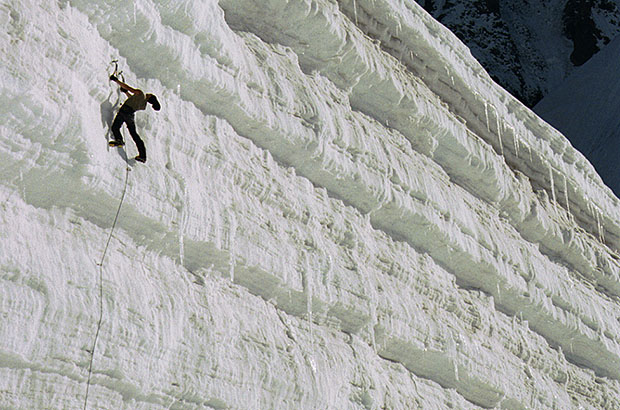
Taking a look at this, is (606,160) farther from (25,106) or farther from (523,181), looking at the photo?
(25,106)

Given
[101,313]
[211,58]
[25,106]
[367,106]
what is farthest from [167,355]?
[367,106]

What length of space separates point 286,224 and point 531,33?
14193 millimetres

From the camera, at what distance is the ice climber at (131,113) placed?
13.6 ft

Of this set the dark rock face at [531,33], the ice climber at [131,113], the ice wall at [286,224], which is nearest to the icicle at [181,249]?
the ice wall at [286,224]

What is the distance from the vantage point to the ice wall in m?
3.79

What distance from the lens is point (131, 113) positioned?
13.7 feet

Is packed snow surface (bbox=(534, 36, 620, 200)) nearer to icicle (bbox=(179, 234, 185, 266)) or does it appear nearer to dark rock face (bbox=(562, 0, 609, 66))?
dark rock face (bbox=(562, 0, 609, 66))

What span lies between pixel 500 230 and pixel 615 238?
2086 mm

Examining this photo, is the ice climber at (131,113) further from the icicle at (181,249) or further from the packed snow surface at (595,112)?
the packed snow surface at (595,112)

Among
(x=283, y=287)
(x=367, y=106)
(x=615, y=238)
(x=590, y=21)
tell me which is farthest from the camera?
(x=590, y=21)

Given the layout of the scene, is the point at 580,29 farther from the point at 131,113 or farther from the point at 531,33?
the point at 131,113

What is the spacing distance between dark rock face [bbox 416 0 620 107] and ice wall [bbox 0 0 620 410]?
30.3 ft

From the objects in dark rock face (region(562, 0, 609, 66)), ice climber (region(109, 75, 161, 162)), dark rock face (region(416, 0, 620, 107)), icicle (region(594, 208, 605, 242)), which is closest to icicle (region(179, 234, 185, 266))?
ice climber (region(109, 75, 161, 162))

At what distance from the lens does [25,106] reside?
3717 mm
